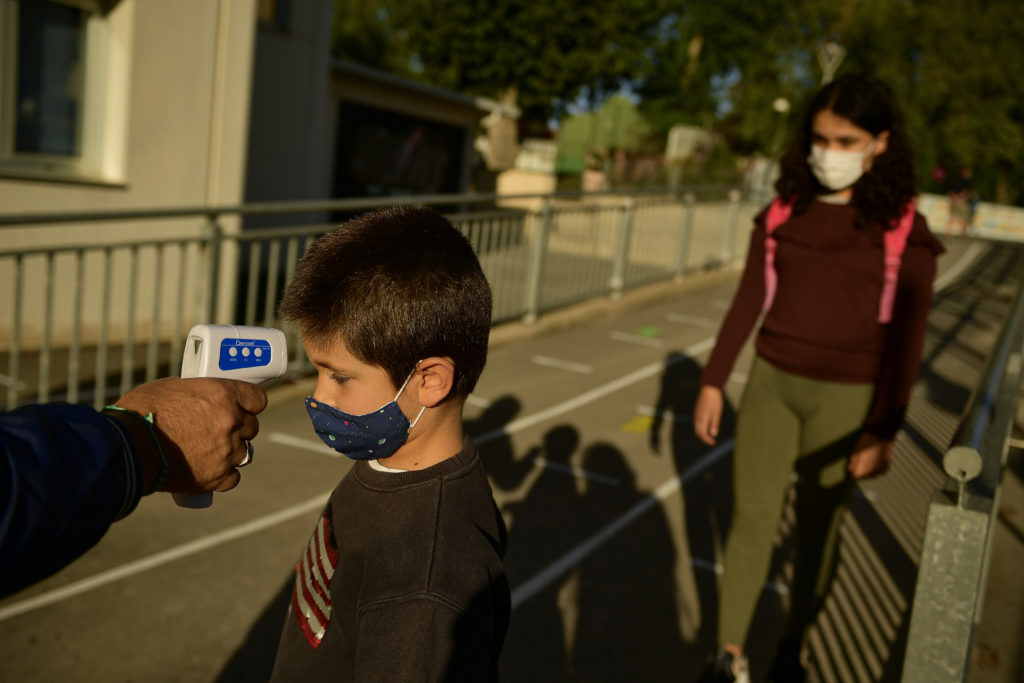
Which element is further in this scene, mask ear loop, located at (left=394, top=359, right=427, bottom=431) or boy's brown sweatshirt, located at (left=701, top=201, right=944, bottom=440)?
boy's brown sweatshirt, located at (left=701, top=201, right=944, bottom=440)

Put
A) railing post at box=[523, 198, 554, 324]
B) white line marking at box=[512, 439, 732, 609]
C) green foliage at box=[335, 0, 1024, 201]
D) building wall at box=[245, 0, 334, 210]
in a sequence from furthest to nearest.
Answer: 1. green foliage at box=[335, 0, 1024, 201]
2. building wall at box=[245, 0, 334, 210]
3. railing post at box=[523, 198, 554, 324]
4. white line marking at box=[512, 439, 732, 609]

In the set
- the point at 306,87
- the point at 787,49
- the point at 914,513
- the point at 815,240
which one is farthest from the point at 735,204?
the point at 787,49

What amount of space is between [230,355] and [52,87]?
27.0ft

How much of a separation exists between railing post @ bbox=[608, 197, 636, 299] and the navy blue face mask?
955cm

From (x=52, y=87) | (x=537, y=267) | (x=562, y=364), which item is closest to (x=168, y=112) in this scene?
(x=52, y=87)

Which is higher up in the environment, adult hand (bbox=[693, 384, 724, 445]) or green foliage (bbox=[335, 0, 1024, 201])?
green foliage (bbox=[335, 0, 1024, 201])

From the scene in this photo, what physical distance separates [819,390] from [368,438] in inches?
82.6

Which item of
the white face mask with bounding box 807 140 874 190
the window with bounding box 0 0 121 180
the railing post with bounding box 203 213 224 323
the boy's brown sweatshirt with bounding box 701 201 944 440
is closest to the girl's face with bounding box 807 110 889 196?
the white face mask with bounding box 807 140 874 190

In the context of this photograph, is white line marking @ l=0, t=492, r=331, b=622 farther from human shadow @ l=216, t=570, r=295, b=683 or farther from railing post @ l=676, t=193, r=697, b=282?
railing post @ l=676, t=193, r=697, b=282

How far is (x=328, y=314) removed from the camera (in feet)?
5.26

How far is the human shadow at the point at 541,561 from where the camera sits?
144 inches

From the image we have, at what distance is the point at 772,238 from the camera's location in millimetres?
3428

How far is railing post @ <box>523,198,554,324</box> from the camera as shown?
934 centimetres

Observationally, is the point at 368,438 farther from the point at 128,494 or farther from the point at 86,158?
the point at 86,158
